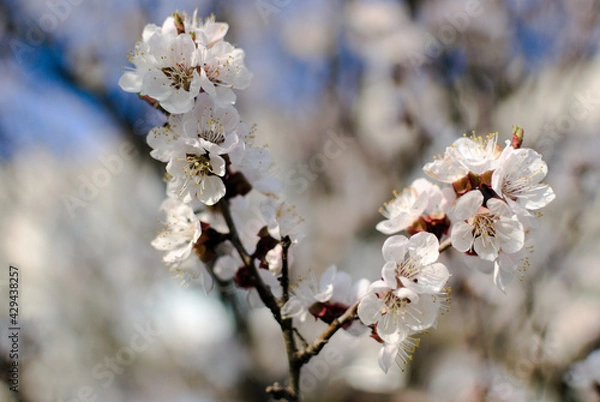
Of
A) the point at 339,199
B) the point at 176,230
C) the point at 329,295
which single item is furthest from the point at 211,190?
the point at 339,199

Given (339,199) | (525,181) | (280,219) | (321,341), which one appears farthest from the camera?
(339,199)

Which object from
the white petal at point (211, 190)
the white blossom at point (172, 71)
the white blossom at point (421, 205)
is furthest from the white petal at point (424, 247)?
the white blossom at point (172, 71)

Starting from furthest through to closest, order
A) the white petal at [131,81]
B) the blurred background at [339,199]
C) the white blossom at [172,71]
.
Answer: the blurred background at [339,199]
the white petal at [131,81]
the white blossom at [172,71]

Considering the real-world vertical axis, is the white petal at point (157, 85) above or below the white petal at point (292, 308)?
above

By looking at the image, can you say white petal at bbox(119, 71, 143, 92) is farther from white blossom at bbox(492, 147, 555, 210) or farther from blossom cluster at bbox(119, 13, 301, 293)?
white blossom at bbox(492, 147, 555, 210)

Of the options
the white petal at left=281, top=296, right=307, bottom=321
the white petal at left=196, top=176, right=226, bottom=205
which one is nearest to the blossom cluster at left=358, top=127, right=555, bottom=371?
the white petal at left=281, top=296, right=307, bottom=321

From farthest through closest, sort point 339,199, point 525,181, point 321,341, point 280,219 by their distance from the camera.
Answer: point 339,199, point 280,219, point 525,181, point 321,341

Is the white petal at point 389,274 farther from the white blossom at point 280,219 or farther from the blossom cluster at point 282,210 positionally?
the white blossom at point 280,219

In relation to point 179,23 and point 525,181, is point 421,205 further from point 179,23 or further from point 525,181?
point 179,23

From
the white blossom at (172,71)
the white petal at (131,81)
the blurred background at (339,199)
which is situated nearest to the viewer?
the white blossom at (172,71)

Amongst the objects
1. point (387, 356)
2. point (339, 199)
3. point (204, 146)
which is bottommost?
point (339, 199)
